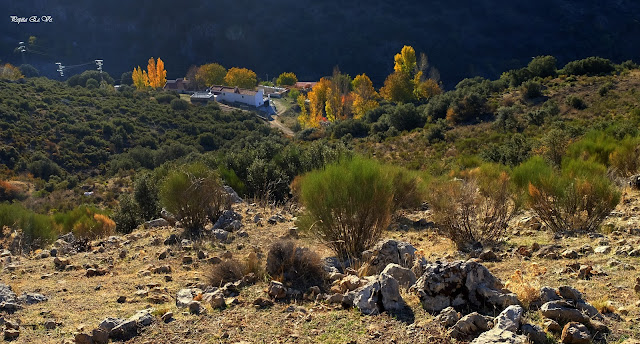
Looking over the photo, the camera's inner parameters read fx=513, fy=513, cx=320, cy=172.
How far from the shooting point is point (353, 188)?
7.68 m

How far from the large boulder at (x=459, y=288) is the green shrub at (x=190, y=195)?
693cm

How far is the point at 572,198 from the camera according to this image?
8422 mm

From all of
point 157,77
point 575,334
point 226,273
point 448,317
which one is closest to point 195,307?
point 226,273

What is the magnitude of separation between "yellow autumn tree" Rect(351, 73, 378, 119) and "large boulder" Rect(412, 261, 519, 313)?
48.3 m

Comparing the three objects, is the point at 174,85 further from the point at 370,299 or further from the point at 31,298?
the point at 370,299

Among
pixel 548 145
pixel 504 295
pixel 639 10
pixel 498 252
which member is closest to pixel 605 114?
pixel 548 145

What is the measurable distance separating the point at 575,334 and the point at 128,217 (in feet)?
44.9

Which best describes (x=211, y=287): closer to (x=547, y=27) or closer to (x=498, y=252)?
(x=498, y=252)

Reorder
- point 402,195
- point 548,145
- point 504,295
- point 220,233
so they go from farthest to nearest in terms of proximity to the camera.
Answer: point 548,145
point 402,195
point 220,233
point 504,295

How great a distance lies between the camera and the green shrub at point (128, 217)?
15242 mm

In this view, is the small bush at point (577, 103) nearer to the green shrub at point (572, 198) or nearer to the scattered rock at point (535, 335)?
the green shrub at point (572, 198)

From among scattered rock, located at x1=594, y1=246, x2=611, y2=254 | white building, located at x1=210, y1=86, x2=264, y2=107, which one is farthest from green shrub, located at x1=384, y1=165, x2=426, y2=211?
white building, located at x1=210, y1=86, x2=264, y2=107

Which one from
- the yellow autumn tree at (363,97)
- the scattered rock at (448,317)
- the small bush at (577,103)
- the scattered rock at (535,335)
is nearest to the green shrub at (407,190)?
the scattered rock at (448,317)

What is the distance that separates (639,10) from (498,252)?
107 metres
